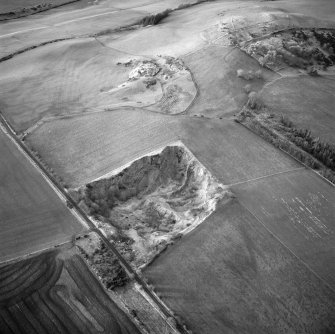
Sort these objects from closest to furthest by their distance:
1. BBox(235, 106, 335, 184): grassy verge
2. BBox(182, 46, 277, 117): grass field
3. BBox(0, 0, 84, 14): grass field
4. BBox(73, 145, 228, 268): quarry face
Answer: BBox(73, 145, 228, 268): quarry face, BBox(235, 106, 335, 184): grassy verge, BBox(182, 46, 277, 117): grass field, BBox(0, 0, 84, 14): grass field

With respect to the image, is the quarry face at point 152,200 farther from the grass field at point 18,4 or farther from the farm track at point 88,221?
the grass field at point 18,4

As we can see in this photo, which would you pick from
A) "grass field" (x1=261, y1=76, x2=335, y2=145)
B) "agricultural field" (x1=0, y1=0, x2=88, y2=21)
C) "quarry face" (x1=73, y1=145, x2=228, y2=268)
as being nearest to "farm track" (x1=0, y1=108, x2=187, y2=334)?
"quarry face" (x1=73, y1=145, x2=228, y2=268)

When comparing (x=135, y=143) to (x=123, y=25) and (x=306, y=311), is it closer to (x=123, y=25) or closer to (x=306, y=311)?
(x=306, y=311)

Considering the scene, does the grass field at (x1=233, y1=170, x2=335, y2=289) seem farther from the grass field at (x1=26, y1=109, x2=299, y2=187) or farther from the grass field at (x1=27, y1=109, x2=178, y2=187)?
the grass field at (x1=27, y1=109, x2=178, y2=187)

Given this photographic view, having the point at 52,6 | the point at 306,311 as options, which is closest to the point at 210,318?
the point at 306,311

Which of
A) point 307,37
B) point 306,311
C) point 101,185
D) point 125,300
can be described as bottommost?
point 306,311

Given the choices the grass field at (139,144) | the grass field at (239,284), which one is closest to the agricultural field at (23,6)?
the grass field at (139,144)
